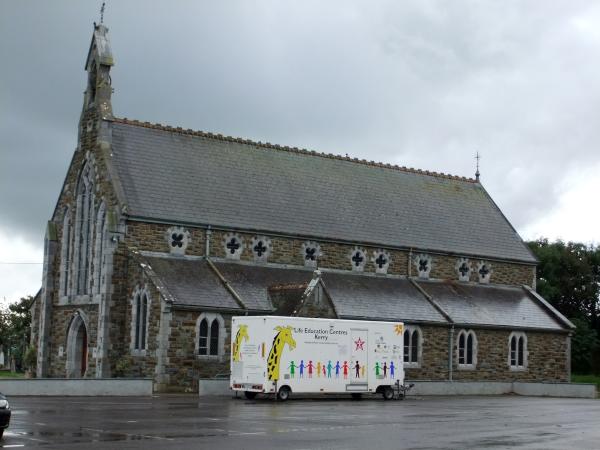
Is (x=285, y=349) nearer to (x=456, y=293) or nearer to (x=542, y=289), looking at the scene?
(x=456, y=293)

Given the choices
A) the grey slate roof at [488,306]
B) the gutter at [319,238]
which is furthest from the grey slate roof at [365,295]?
the gutter at [319,238]

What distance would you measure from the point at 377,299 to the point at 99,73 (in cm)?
1769

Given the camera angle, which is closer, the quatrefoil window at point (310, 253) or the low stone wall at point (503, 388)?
the low stone wall at point (503, 388)

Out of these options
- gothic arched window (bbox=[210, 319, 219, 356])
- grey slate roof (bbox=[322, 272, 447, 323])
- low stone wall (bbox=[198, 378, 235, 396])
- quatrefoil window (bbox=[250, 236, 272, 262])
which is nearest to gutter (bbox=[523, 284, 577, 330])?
grey slate roof (bbox=[322, 272, 447, 323])

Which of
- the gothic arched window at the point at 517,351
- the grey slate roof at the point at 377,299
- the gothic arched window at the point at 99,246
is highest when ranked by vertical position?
the gothic arched window at the point at 99,246

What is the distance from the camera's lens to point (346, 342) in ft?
128

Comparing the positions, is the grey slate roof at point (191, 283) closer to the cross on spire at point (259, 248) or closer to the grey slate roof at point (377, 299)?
the cross on spire at point (259, 248)

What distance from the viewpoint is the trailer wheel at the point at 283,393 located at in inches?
1454

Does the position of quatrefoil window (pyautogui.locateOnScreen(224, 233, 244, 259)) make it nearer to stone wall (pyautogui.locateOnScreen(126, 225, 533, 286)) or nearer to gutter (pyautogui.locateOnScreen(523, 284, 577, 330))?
stone wall (pyautogui.locateOnScreen(126, 225, 533, 286))

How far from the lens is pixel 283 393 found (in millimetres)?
37094

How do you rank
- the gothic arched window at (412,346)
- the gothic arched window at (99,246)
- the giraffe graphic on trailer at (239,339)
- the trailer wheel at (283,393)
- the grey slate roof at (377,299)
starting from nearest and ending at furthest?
the trailer wheel at (283,393) → the giraffe graphic on trailer at (239,339) → the gothic arched window at (99,246) → the grey slate roof at (377,299) → the gothic arched window at (412,346)

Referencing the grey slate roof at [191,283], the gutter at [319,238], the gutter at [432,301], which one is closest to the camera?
the grey slate roof at [191,283]

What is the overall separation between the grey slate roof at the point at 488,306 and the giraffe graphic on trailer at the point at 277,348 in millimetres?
17166

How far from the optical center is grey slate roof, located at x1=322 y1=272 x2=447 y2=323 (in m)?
48.6
